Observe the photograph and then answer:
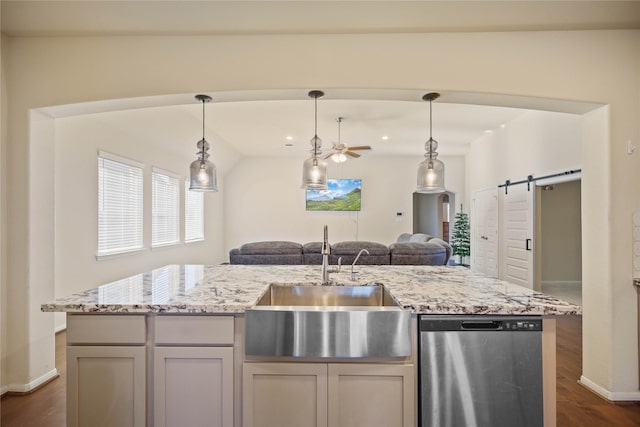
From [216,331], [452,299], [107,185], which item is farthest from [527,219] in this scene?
[107,185]

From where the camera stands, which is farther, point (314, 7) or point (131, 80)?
point (131, 80)

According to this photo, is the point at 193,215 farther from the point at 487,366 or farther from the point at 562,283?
the point at 562,283

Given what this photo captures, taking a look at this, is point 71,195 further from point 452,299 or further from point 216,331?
point 452,299

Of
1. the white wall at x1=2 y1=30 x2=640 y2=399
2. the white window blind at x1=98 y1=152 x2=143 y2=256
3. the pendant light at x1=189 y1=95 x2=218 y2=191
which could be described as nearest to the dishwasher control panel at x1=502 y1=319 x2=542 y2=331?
the white wall at x1=2 y1=30 x2=640 y2=399

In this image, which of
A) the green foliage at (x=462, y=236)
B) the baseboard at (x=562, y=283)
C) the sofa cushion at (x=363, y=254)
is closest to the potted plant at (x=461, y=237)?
the green foliage at (x=462, y=236)

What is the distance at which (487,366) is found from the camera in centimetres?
158

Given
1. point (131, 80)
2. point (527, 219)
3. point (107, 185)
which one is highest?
point (131, 80)

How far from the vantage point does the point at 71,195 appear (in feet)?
12.2

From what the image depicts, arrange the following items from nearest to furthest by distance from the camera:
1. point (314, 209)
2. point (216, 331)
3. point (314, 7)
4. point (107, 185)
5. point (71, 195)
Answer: point (216, 331)
point (314, 7)
point (71, 195)
point (107, 185)
point (314, 209)

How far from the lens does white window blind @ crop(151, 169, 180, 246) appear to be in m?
5.45

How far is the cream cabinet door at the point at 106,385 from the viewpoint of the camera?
1.61 meters

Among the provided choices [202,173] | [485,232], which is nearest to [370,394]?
[202,173]

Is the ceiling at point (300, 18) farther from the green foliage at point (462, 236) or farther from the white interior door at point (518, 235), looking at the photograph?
the green foliage at point (462, 236)

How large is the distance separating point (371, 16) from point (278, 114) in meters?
2.78
